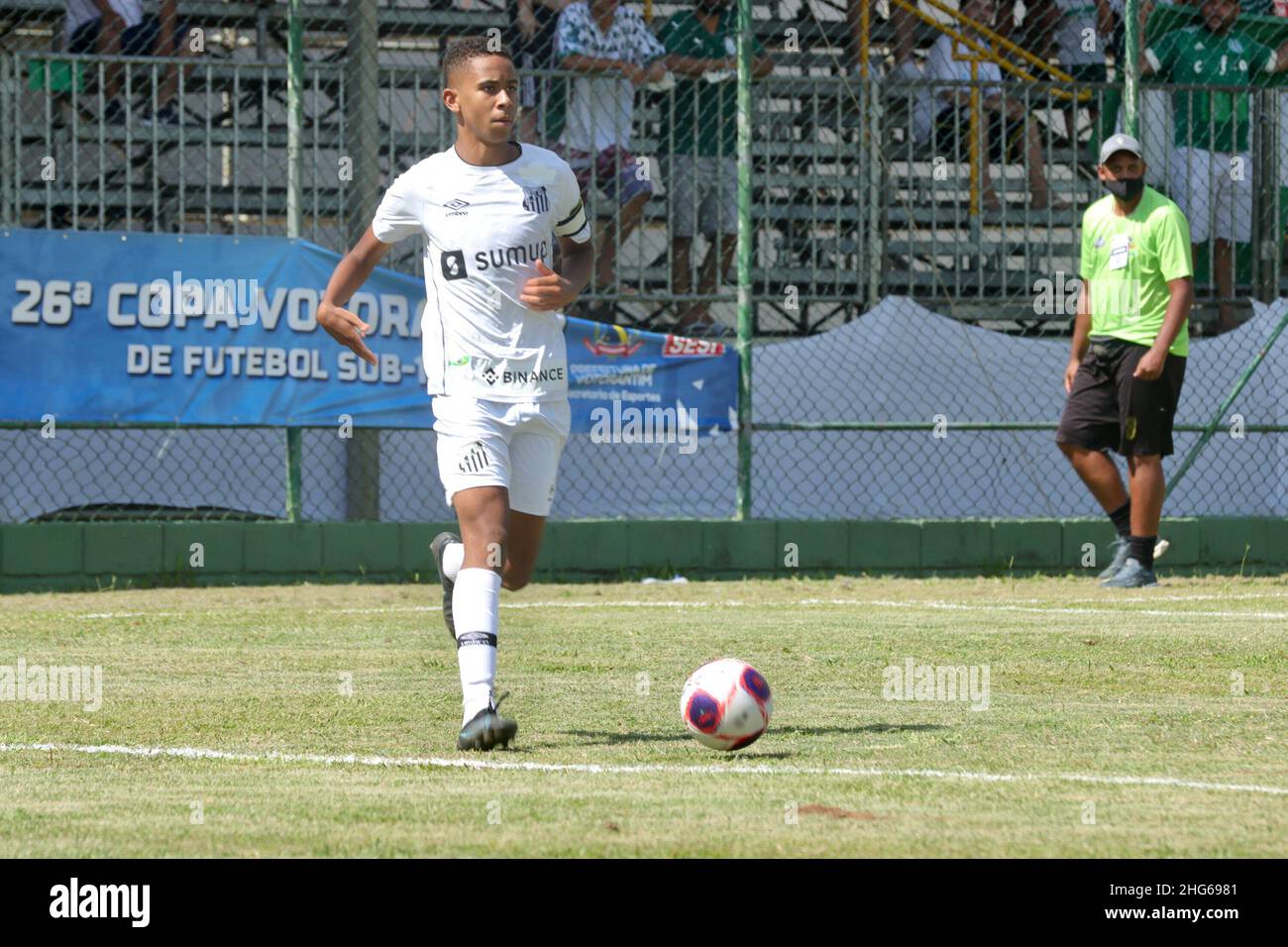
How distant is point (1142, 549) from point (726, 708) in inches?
261

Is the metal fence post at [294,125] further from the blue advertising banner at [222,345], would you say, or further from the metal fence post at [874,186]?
the metal fence post at [874,186]

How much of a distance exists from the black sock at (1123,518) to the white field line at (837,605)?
568 mm

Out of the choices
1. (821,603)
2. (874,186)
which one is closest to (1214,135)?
(874,186)

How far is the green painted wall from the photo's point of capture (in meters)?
12.4

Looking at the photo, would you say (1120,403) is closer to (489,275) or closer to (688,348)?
(688,348)

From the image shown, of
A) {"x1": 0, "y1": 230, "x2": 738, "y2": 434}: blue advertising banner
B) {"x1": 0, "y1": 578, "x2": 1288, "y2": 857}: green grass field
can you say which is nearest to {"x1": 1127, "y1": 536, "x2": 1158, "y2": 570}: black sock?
{"x1": 0, "y1": 578, "x2": 1288, "y2": 857}: green grass field

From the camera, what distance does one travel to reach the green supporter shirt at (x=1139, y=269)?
1185 centimetres

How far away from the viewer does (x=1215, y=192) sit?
15.4 m

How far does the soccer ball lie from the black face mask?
6.66 m

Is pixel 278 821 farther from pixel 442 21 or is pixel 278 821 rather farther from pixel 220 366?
pixel 442 21

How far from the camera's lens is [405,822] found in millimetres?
4848

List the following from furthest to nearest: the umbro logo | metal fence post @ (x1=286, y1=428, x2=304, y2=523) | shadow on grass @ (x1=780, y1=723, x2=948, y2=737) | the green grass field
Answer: metal fence post @ (x1=286, y1=428, x2=304, y2=523), the umbro logo, shadow on grass @ (x1=780, y1=723, x2=948, y2=737), the green grass field

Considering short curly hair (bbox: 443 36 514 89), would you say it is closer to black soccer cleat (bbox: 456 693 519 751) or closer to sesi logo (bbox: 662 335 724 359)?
black soccer cleat (bbox: 456 693 519 751)

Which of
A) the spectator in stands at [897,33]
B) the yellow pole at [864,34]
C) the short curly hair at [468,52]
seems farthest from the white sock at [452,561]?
the spectator in stands at [897,33]
